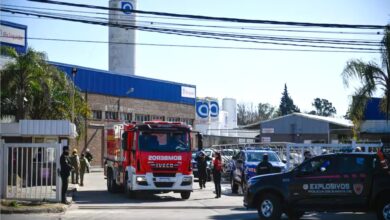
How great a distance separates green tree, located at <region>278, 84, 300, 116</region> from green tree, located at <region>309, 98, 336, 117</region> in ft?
87.1

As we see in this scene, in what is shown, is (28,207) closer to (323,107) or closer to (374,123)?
(374,123)

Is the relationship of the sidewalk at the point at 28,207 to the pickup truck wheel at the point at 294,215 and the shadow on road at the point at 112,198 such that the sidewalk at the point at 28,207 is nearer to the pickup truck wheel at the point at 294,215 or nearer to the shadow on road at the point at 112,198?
the shadow on road at the point at 112,198

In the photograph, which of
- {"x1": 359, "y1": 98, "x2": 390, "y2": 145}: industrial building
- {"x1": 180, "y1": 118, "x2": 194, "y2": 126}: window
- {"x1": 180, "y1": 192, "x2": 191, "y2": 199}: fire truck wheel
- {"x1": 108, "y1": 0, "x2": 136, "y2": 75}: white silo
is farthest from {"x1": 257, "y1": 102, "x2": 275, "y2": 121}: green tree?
{"x1": 180, "y1": 192, "x2": 191, "y2": 199}: fire truck wheel

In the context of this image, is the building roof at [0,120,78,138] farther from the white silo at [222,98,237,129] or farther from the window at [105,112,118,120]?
the white silo at [222,98,237,129]

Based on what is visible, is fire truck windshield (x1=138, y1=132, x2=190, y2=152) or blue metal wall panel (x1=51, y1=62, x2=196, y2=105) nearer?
fire truck windshield (x1=138, y1=132, x2=190, y2=152)

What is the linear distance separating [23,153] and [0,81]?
10057 mm

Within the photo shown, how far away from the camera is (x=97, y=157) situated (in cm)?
→ 5641

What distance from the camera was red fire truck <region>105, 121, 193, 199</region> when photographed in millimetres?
21438

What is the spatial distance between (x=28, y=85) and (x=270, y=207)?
59.9ft

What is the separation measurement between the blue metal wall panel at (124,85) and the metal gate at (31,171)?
30085 millimetres

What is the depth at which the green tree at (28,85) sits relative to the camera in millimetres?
29234

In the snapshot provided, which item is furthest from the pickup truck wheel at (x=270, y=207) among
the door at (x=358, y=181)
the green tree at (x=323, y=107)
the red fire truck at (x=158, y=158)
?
the green tree at (x=323, y=107)

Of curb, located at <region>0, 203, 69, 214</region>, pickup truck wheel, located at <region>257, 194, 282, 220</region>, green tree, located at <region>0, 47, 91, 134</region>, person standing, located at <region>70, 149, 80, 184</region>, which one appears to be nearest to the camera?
pickup truck wheel, located at <region>257, 194, 282, 220</region>

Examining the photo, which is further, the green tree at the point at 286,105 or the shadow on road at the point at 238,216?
the green tree at the point at 286,105
